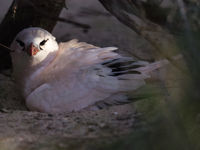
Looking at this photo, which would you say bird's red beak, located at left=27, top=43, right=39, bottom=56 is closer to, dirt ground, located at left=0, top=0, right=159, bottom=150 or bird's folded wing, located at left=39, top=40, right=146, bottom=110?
bird's folded wing, located at left=39, top=40, right=146, bottom=110

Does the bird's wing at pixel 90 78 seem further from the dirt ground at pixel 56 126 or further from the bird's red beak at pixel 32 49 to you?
the bird's red beak at pixel 32 49

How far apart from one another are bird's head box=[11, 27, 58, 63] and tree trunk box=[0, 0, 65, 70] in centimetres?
34

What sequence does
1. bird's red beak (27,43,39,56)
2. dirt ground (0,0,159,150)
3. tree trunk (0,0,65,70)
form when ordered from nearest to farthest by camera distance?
dirt ground (0,0,159,150) → bird's red beak (27,43,39,56) → tree trunk (0,0,65,70)

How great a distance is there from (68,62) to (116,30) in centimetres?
266

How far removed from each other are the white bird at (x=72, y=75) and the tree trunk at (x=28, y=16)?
1.44ft

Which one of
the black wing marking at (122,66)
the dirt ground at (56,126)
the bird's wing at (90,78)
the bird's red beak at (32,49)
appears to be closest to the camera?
the dirt ground at (56,126)

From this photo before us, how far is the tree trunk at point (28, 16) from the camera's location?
415 cm

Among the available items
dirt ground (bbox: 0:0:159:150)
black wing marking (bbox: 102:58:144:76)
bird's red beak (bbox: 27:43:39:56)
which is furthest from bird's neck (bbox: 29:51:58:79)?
black wing marking (bbox: 102:58:144:76)

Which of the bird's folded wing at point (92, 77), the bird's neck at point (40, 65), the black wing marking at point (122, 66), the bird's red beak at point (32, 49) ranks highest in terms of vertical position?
the black wing marking at point (122, 66)

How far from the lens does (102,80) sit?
11.3ft

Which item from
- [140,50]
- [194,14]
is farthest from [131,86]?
[140,50]

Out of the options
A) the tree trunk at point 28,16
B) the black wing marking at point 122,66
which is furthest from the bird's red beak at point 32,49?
the black wing marking at point 122,66

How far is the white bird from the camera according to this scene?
342 cm

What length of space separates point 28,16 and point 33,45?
2.38 feet
